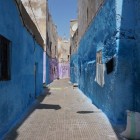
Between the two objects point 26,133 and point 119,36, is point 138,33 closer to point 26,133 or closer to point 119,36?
point 119,36

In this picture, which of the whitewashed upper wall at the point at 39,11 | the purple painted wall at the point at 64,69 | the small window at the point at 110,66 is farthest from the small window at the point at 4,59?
the purple painted wall at the point at 64,69

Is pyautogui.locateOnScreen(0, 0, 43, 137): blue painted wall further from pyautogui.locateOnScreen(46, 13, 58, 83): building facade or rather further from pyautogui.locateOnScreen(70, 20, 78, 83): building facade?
pyautogui.locateOnScreen(46, 13, 58, 83): building facade

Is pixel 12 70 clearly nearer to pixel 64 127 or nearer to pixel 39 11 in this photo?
pixel 64 127

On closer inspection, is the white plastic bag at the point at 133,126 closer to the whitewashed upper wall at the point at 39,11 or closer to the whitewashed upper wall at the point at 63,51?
the whitewashed upper wall at the point at 39,11

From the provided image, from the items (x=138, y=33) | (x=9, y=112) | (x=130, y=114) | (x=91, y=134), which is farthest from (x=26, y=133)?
(x=138, y=33)

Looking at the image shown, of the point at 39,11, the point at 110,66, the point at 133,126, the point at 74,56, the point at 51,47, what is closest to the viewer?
the point at 133,126

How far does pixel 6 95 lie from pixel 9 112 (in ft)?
1.96

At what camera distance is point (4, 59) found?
7.59m

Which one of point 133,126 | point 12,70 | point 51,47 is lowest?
point 133,126

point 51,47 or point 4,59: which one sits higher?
point 51,47

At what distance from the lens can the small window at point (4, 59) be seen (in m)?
7.29

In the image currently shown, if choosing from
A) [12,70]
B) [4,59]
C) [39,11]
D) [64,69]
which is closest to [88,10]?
[12,70]

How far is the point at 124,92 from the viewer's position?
8125 mm

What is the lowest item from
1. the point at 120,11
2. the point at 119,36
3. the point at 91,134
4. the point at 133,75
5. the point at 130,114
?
the point at 91,134
